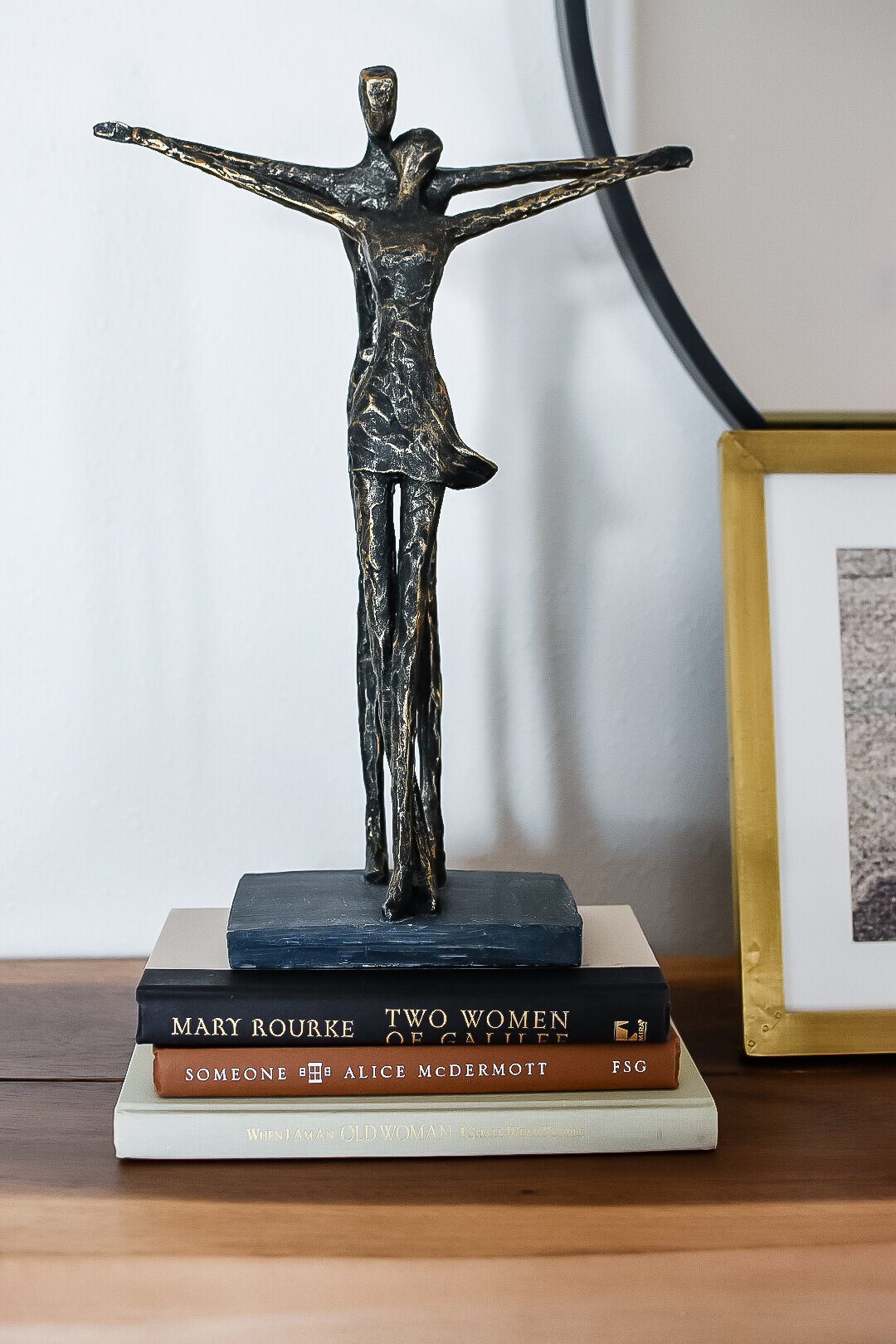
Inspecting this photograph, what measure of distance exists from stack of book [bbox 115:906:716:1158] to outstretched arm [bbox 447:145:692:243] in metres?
0.36

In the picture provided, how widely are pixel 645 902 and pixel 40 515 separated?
48cm

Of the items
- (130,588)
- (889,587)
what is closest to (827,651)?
(889,587)

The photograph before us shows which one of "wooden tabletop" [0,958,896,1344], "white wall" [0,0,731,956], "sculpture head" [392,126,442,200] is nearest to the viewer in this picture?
"wooden tabletop" [0,958,896,1344]

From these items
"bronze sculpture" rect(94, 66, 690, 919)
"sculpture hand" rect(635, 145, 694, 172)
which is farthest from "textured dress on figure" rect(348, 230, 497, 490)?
"sculpture hand" rect(635, 145, 694, 172)

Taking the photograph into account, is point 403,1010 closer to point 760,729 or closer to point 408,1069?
point 408,1069

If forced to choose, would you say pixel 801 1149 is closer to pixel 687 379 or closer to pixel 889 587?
pixel 889 587

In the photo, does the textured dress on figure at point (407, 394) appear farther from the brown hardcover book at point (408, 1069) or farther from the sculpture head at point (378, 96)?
the brown hardcover book at point (408, 1069)

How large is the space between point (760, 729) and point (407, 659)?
0.70 ft

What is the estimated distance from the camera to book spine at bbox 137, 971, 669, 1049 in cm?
A: 49

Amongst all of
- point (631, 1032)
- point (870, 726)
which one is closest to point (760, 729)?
point (870, 726)

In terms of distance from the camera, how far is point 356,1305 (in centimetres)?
40

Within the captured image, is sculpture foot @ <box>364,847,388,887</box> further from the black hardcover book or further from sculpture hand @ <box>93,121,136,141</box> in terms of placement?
sculpture hand @ <box>93,121,136,141</box>

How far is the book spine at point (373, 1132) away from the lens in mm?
479

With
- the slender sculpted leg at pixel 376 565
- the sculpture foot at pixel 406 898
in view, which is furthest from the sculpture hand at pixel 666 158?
the sculpture foot at pixel 406 898
